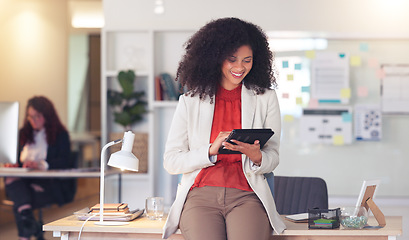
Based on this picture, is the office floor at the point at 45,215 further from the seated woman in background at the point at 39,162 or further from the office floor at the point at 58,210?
the seated woman in background at the point at 39,162

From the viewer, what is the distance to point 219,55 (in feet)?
8.55

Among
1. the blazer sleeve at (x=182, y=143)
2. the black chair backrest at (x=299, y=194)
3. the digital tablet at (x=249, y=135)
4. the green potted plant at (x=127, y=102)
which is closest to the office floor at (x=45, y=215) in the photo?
the green potted plant at (x=127, y=102)

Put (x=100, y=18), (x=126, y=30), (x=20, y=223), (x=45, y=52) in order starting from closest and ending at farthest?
(x=20, y=223), (x=126, y=30), (x=45, y=52), (x=100, y=18)

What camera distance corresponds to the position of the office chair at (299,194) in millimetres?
3320

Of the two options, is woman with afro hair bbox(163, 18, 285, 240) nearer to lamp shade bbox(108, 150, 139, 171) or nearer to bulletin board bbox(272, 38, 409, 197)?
lamp shade bbox(108, 150, 139, 171)

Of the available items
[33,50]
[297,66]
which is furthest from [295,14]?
[33,50]

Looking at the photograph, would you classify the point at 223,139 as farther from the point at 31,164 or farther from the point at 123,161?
the point at 31,164

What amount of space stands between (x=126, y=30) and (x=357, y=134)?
7.43 ft

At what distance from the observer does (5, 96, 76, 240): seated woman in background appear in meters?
5.02

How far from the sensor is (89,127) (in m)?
9.72

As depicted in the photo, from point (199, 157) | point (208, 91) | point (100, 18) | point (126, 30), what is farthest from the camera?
point (100, 18)

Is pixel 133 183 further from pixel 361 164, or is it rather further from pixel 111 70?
pixel 361 164

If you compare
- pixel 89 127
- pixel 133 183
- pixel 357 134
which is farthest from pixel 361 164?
pixel 89 127

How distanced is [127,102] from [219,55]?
2856mm
